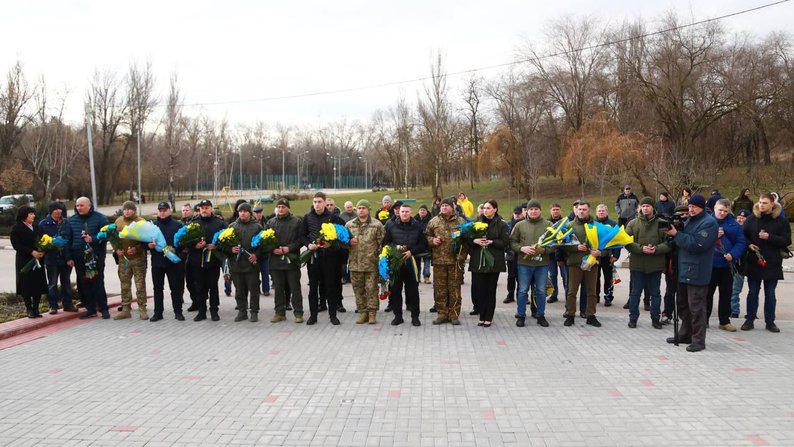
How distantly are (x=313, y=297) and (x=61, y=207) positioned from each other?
4679 mm

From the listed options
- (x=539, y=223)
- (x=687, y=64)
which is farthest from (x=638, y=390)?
(x=687, y=64)

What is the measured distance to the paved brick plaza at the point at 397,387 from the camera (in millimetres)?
4781

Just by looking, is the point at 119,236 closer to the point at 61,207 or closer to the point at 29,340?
the point at 61,207

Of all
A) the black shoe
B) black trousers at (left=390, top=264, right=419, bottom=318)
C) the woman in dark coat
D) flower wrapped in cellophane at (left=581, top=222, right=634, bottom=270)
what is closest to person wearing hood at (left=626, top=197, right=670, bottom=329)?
flower wrapped in cellophane at (left=581, top=222, right=634, bottom=270)

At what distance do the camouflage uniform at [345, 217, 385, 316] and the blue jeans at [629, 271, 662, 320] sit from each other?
3953mm

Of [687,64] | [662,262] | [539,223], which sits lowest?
[662,262]

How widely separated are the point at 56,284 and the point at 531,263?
26.1 ft

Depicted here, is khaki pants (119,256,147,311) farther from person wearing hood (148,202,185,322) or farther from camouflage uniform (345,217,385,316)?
camouflage uniform (345,217,385,316)

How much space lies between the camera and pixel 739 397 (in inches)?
217

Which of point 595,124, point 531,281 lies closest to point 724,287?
point 531,281

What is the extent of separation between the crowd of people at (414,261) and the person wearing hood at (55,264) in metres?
0.02

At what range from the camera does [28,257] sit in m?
9.30

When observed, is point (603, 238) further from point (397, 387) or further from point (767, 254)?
point (397, 387)

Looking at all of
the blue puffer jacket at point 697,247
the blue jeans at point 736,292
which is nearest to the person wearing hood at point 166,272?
the blue puffer jacket at point 697,247
